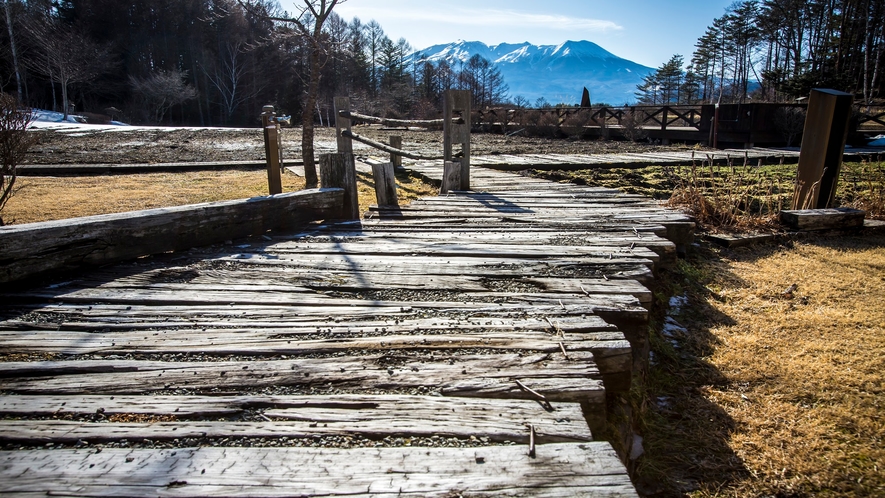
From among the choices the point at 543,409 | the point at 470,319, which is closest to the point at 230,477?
the point at 543,409

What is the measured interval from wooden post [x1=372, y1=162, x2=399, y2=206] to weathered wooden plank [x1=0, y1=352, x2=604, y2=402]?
3403 mm

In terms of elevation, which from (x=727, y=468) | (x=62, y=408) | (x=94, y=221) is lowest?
(x=727, y=468)

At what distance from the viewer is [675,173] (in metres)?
8.30

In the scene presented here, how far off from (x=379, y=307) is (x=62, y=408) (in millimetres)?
1261

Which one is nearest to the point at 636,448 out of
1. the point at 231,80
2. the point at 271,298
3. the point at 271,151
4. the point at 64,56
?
the point at 271,298

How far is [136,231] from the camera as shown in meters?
3.27

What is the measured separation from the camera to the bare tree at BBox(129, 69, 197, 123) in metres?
36.2

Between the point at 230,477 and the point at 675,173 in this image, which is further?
the point at 675,173

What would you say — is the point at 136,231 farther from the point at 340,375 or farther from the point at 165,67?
the point at 165,67

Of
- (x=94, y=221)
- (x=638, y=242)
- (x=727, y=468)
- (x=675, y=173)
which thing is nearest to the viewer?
(x=727, y=468)

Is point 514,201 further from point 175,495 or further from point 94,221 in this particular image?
point 175,495

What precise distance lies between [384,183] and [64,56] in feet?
117

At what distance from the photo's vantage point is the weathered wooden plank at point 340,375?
1754 millimetres

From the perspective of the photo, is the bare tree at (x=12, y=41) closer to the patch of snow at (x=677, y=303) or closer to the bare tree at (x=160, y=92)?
the bare tree at (x=160, y=92)
